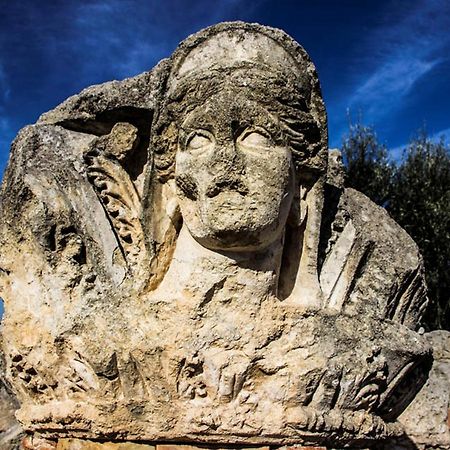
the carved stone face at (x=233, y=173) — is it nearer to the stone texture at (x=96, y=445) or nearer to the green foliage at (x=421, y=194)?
the stone texture at (x=96, y=445)

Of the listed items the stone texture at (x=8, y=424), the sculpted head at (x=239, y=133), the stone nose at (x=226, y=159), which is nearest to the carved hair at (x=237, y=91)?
the sculpted head at (x=239, y=133)

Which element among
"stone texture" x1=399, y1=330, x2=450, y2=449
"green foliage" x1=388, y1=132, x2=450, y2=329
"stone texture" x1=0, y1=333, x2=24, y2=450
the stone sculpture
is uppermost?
"green foliage" x1=388, y1=132, x2=450, y2=329

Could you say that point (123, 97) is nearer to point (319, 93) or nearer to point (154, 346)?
point (319, 93)

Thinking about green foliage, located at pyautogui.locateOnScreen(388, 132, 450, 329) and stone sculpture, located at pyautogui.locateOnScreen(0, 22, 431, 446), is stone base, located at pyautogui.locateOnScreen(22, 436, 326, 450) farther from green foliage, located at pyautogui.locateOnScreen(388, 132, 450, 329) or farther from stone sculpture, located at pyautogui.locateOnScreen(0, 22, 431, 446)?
green foliage, located at pyautogui.locateOnScreen(388, 132, 450, 329)

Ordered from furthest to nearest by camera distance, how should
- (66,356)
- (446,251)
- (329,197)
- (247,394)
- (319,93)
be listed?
(446,251) < (329,197) < (319,93) < (66,356) < (247,394)

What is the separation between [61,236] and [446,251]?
9.01 m

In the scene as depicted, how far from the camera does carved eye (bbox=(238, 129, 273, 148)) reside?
2.71m

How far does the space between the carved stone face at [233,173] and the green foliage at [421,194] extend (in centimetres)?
825

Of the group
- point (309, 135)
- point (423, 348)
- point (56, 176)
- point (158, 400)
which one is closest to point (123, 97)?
point (56, 176)

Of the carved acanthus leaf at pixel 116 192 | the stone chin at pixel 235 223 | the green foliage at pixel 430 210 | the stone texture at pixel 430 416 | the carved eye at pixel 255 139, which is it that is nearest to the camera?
the stone chin at pixel 235 223

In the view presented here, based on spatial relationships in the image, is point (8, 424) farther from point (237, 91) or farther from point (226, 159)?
point (237, 91)

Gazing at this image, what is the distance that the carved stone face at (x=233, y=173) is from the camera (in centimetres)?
261

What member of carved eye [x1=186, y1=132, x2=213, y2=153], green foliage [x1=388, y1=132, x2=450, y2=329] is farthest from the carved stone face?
green foliage [x1=388, y1=132, x2=450, y2=329]

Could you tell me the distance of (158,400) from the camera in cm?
267
